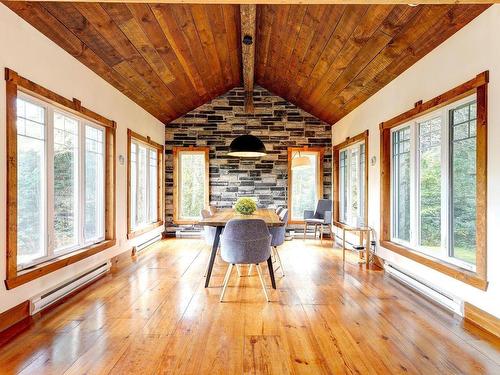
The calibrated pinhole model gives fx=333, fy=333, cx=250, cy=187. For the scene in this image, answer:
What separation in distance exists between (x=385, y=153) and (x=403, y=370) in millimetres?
3290

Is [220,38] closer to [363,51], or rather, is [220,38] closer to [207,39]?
[207,39]

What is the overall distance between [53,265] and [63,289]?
0.30 m

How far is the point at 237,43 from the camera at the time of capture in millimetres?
5496

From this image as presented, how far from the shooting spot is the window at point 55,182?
10.1 ft

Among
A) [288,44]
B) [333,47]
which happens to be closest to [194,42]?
[288,44]

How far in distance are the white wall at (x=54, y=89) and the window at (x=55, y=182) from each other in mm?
224

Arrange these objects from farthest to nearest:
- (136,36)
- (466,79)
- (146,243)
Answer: (146,243)
(136,36)
(466,79)

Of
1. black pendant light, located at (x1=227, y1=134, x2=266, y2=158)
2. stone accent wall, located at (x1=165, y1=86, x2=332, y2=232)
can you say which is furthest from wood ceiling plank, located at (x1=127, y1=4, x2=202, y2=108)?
black pendant light, located at (x1=227, y1=134, x2=266, y2=158)

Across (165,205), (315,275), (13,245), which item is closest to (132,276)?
(13,245)

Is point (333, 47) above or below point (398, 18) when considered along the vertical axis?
A: above

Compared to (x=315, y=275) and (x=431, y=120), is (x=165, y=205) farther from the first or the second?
(x=431, y=120)

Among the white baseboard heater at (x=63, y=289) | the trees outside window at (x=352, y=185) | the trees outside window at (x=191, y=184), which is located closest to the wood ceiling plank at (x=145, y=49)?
the trees outside window at (x=191, y=184)

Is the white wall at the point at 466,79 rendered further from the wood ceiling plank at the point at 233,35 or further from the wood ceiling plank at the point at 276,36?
the wood ceiling plank at the point at 233,35

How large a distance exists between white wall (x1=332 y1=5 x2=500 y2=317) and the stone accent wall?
3.08m
